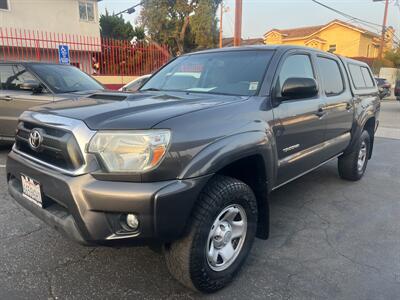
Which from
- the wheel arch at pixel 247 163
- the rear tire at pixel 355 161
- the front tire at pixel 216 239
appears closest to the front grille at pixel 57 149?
the wheel arch at pixel 247 163

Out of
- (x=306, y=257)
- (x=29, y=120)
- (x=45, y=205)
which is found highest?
(x=29, y=120)

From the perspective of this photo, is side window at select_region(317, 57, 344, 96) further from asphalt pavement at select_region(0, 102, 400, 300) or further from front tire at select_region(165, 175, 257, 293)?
front tire at select_region(165, 175, 257, 293)

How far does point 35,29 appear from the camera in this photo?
1733cm

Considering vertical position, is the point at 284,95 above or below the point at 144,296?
above

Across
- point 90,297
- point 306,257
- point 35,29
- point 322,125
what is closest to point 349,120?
point 322,125

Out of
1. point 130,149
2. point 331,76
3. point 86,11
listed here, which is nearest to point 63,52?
→ point 331,76

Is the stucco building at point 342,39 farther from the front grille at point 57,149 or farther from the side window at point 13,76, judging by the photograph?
the front grille at point 57,149

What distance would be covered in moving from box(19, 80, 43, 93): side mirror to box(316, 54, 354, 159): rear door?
434 cm

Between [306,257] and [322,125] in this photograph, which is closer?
[306,257]

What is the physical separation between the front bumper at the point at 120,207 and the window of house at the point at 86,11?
1938 cm

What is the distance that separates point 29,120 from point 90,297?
133cm

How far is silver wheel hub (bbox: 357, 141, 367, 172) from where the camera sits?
16.8 ft

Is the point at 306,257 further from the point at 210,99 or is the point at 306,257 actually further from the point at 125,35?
the point at 125,35

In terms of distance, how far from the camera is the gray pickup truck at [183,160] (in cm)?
204
